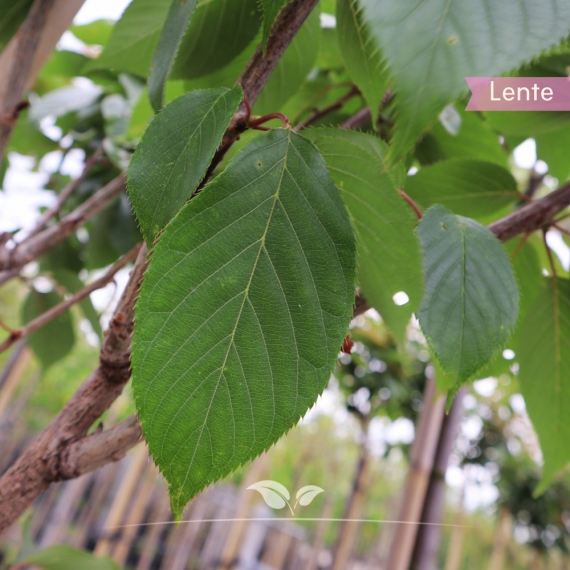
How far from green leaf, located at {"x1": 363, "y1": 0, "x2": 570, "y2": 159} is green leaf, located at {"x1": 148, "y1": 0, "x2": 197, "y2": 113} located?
92 millimetres

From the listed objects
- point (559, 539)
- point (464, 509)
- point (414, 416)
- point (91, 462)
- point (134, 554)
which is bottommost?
point (134, 554)

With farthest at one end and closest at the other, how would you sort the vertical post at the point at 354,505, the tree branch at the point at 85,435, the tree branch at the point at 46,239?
the vertical post at the point at 354,505 < the tree branch at the point at 46,239 < the tree branch at the point at 85,435

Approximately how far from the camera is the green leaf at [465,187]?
34 centimetres

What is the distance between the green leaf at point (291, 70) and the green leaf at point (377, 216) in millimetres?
108

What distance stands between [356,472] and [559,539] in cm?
31

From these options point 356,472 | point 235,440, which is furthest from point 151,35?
point 356,472

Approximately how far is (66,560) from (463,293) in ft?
1.16

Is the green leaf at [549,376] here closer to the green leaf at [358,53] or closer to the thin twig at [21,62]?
the green leaf at [358,53]

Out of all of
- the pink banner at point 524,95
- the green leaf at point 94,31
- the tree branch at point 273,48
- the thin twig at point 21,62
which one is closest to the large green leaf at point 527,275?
the pink banner at point 524,95

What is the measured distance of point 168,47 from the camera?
215mm

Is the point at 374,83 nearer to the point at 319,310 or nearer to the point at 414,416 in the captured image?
the point at 319,310

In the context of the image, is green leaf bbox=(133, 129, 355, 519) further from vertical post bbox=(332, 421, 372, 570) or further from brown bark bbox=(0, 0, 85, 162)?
vertical post bbox=(332, 421, 372, 570)

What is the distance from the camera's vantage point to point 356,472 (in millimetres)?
888

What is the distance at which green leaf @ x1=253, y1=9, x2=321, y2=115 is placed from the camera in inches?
12.6
